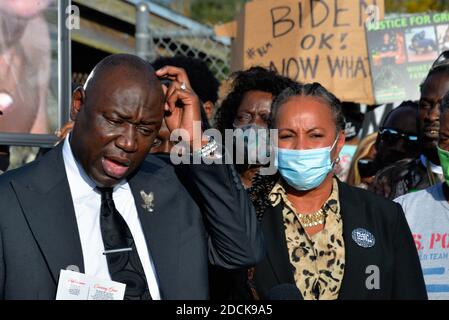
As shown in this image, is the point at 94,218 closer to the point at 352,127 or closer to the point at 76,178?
the point at 76,178

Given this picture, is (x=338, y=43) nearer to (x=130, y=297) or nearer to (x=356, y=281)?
(x=356, y=281)

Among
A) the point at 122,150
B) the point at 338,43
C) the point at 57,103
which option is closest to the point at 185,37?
the point at 338,43

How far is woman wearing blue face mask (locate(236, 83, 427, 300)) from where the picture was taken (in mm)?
4086

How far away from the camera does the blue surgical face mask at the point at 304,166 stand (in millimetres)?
4320

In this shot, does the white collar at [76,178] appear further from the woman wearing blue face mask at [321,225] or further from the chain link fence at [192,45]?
the chain link fence at [192,45]

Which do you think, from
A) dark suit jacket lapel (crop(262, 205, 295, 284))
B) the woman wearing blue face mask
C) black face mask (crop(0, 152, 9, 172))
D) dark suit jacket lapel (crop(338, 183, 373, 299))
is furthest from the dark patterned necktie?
black face mask (crop(0, 152, 9, 172))

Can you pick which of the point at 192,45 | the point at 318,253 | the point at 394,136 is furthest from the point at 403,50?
the point at 318,253

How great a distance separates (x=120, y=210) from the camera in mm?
3613

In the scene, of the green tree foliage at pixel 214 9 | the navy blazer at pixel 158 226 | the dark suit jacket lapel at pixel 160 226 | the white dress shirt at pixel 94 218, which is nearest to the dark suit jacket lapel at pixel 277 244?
the navy blazer at pixel 158 226

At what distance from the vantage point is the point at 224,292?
13.2 feet

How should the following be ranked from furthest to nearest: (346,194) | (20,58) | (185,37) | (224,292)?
1. (185,37)
2. (20,58)
3. (346,194)
4. (224,292)

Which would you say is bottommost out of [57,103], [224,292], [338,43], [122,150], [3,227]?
[224,292]

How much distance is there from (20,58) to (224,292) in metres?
1.59

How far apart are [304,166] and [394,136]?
7.75ft
